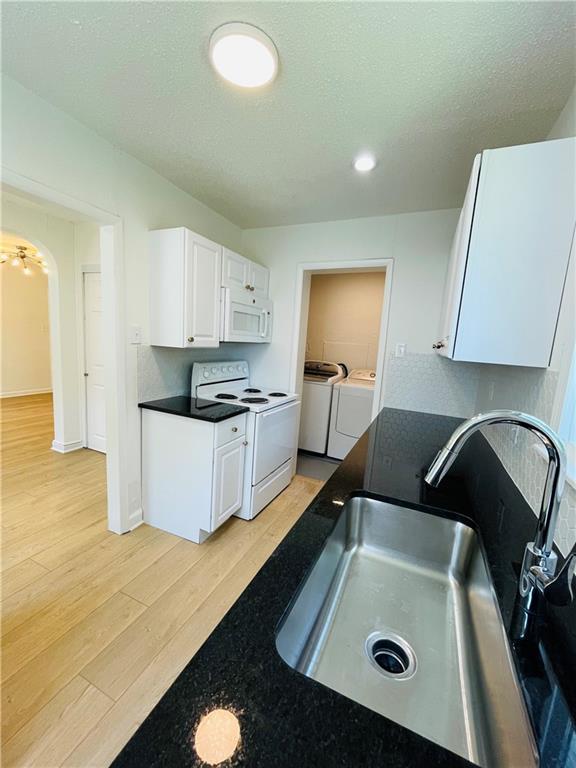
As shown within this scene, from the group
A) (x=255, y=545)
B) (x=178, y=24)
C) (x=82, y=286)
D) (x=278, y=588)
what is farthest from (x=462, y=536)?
(x=82, y=286)

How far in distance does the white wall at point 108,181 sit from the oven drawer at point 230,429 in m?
0.64

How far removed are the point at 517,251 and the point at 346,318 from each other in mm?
3330

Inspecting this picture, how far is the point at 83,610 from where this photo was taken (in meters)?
1.57

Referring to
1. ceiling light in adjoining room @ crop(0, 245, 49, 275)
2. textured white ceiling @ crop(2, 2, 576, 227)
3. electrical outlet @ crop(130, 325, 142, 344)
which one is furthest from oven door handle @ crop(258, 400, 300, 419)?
ceiling light in adjoining room @ crop(0, 245, 49, 275)

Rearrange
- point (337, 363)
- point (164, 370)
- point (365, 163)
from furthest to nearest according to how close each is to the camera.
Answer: point (337, 363)
point (164, 370)
point (365, 163)

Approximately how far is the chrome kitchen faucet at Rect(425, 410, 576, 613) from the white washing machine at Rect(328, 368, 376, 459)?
2.79 m

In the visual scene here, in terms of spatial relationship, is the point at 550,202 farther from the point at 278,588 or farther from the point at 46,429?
the point at 46,429

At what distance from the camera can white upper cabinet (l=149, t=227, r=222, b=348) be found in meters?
2.04

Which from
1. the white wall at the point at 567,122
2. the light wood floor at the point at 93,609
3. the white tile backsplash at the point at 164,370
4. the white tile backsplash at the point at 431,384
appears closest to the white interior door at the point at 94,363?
the light wood floor at the point at 93,609

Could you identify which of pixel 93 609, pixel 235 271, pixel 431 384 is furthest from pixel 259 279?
pixel 93 609

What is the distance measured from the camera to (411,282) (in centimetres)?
252

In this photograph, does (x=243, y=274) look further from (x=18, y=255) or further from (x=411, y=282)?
(x=18, y=255)

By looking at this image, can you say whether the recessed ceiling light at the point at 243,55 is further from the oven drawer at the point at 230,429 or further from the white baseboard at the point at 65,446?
the white baseboard at the point at 65,446

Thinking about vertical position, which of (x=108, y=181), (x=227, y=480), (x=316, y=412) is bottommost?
(x=227, y=480)
